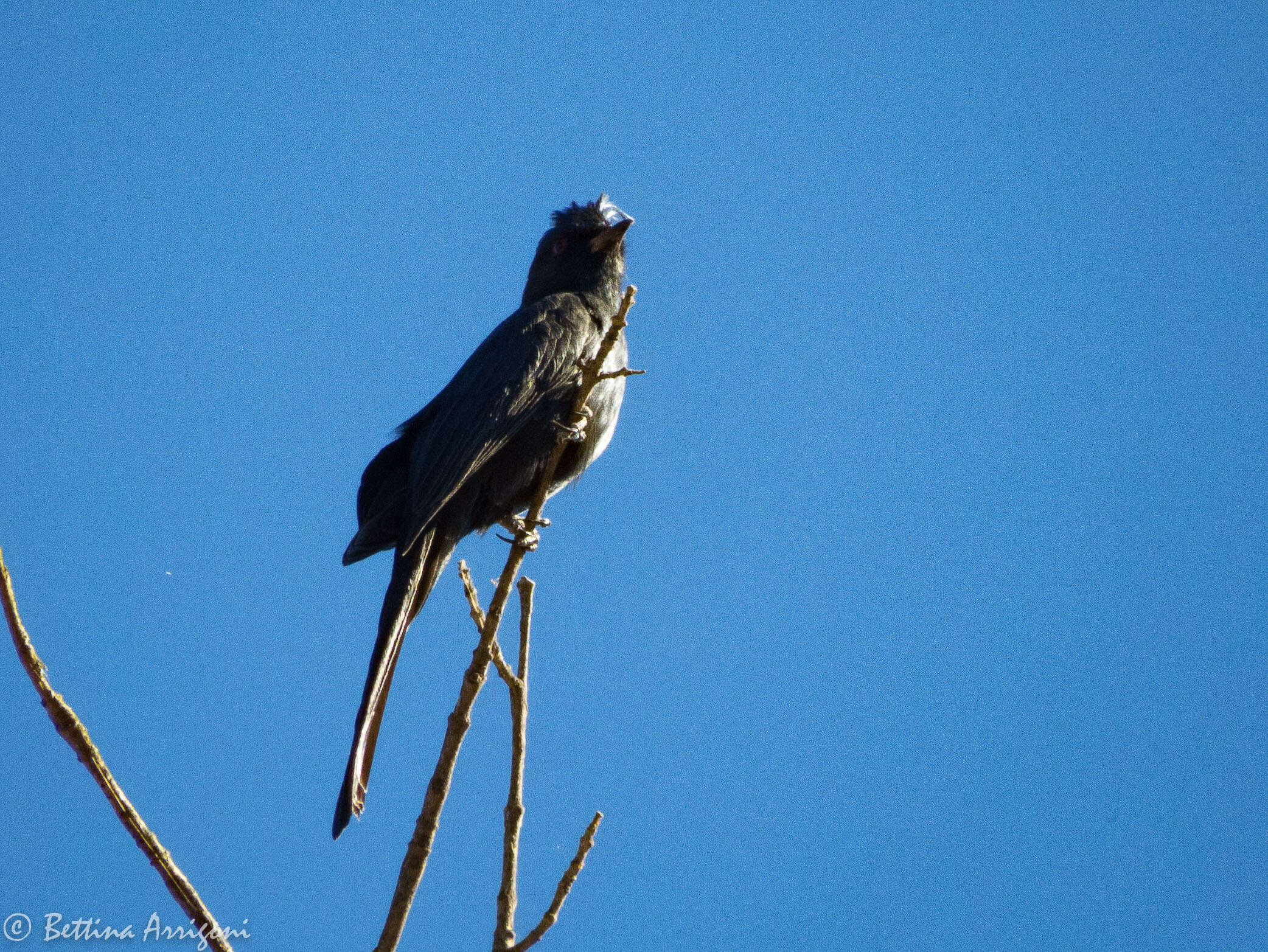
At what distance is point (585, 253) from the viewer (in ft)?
20.1

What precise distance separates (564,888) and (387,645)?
1.67 m

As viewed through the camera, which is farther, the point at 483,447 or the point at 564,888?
the point at 483,447

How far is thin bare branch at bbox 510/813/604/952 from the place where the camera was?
90.7 inches

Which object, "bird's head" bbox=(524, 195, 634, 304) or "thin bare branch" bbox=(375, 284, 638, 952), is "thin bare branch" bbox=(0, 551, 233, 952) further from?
"bird's head" bbox=(524, 195, 634, 304)

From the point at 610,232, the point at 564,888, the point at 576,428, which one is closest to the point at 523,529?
the point at 576,428

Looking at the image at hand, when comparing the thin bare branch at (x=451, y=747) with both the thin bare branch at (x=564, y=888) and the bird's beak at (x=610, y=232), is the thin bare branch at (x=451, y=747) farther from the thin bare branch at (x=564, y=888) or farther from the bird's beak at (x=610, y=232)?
the bird's beak at (x=610, y=232)

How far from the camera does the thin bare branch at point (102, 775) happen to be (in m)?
1.97

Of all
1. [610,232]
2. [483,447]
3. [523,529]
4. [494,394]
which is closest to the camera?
[523,529]

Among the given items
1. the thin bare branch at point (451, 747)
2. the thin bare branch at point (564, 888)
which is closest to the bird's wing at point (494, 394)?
the thin bare branch at point (451, 747)

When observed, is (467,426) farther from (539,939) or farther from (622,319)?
(539,939)

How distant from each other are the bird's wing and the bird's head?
73 centimetres

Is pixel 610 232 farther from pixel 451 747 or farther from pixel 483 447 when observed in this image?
pixel 451 747

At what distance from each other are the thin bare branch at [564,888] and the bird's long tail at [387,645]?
1080 mm

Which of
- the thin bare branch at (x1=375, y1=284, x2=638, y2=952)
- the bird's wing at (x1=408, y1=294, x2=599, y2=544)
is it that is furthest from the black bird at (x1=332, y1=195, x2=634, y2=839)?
the thin bare branch at (x1=375, y1=284, x2=638, y2=952)
